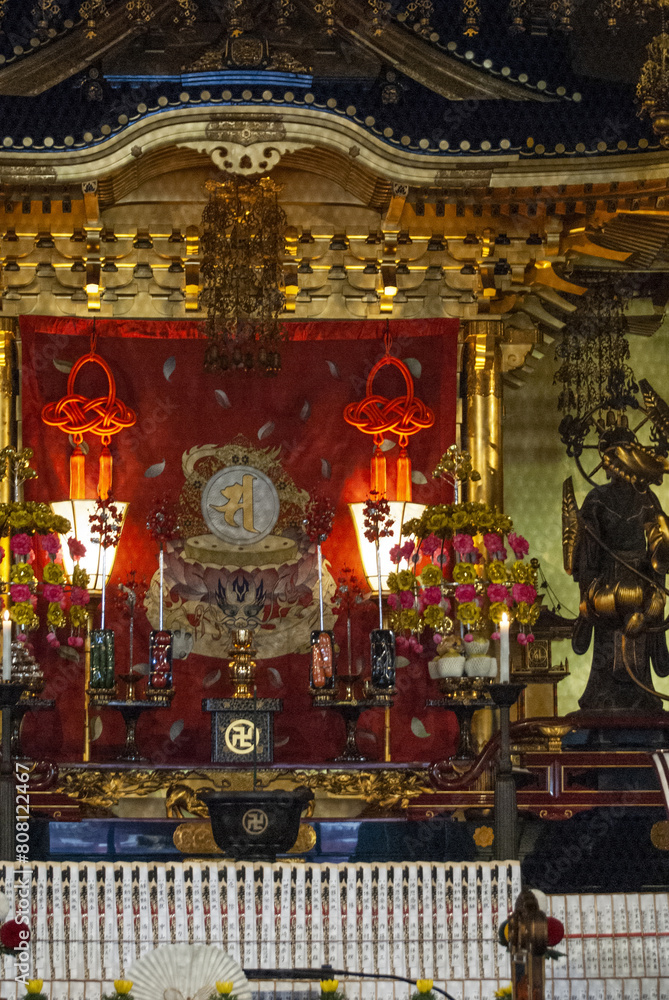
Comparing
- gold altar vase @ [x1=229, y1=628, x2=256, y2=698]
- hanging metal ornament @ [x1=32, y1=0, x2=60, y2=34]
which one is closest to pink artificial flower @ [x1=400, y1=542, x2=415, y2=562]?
gold altar vase @ [x1=229, y1=628, x2=256, y2=698]

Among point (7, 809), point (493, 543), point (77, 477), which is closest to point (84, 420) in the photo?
point (77, 477)

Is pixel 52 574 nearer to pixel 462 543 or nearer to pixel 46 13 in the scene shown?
pixel 462 543

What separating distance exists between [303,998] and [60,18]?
4957mm

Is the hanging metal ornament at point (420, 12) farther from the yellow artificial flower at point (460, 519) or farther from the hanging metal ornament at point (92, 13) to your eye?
the yellow artificial flower at point (460, 519)

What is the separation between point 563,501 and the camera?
855cm

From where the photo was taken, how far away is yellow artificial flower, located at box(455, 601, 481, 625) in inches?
274

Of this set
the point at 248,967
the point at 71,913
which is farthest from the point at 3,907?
the point at 248,967

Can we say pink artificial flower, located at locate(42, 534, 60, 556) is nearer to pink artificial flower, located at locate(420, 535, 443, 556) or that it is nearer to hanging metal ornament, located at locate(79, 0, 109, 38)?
pink artificial flower, located at locate(420, 535, 443, 556)

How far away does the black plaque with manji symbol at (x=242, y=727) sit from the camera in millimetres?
6879

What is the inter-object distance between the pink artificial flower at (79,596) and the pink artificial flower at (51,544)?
216 mm

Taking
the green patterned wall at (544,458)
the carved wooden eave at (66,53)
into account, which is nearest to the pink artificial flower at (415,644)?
the green patterned wall at (544,458)

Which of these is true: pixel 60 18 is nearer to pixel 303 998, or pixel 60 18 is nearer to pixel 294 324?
pixel 294 324

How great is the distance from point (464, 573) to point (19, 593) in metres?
1.97

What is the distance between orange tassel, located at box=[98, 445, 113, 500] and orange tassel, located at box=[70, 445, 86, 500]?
8 cm
